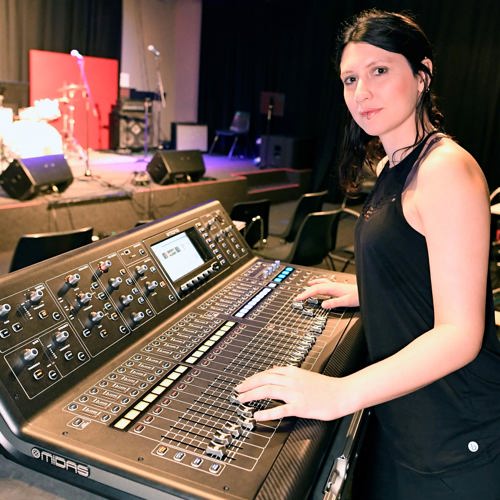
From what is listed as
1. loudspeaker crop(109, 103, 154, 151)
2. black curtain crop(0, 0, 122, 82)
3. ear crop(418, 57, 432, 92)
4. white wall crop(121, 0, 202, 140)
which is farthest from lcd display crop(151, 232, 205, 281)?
white wall crop(121, 0, 202, 140)

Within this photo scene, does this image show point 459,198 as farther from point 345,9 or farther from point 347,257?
point 345,9

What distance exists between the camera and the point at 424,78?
3.32 ft

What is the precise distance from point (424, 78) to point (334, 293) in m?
0.56

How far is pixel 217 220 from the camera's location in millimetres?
1568

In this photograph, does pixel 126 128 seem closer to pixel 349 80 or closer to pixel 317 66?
pixel 317 66

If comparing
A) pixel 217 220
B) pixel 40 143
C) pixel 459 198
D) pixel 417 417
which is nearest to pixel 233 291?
pixel 217 220

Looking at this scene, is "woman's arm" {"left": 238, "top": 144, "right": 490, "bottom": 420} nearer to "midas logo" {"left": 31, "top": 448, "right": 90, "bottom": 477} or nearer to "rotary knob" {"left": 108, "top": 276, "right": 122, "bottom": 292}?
"midas logo" {"left": 31, "top": 448, "right": 90, "bottom": 477}

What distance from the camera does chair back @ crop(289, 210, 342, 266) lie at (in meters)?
3.55

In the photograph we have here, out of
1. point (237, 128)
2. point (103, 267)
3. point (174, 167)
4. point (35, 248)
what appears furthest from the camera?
point (237, 128)

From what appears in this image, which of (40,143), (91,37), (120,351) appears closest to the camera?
(120,351)

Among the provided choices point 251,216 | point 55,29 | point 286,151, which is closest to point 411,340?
point 251,216

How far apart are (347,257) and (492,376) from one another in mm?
3274

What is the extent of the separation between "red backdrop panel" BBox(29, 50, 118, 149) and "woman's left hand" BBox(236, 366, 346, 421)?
292 inches

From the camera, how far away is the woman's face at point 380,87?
96 cm
